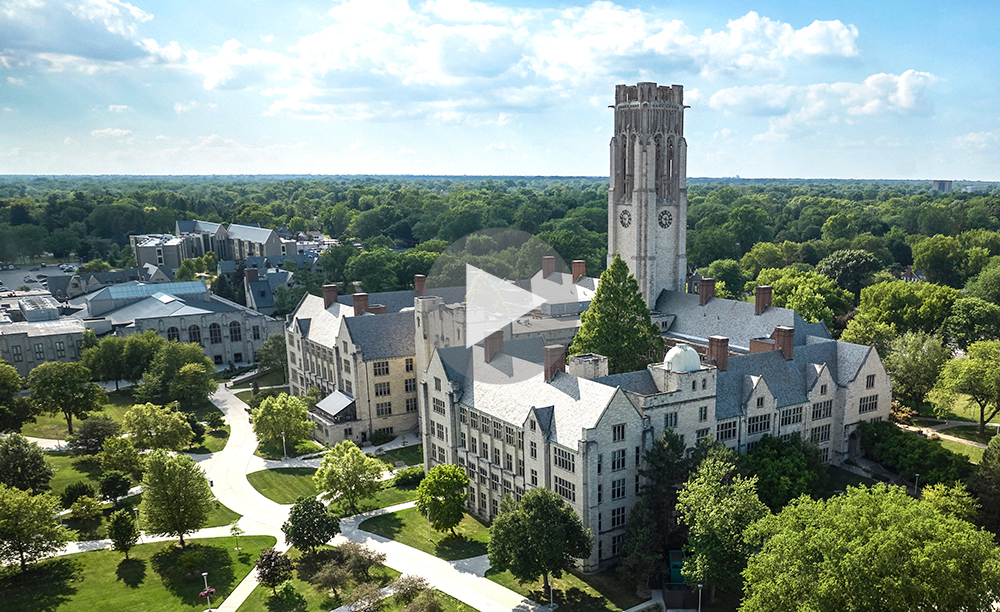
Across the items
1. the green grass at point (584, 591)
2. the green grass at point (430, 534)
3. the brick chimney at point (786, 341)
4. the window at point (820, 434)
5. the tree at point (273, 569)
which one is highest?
the brick chimney at point (786, 341)

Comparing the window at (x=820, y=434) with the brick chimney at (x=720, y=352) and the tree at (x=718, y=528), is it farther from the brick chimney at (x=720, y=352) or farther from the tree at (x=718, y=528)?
→ the tree at (x=718, y=528)

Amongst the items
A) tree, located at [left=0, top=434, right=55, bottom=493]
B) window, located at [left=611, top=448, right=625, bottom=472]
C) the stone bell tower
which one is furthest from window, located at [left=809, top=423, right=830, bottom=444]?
tree, located at [left=0, top=434, right=55, bottom=493]

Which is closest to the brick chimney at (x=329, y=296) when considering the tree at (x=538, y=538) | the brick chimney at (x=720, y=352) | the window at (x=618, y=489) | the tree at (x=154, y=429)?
the tree at (x=154, y=429)

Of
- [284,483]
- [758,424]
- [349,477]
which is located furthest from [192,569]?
[758,424]

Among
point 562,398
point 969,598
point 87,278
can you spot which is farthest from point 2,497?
point 87,278

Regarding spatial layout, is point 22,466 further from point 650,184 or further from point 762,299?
point 762,299

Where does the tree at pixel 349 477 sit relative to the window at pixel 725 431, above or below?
below

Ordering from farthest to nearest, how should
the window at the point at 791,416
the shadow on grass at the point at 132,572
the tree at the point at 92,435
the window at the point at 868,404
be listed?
the tree at the point at 92,435, the window at the point at 868,404, the window at the point at 791,416, the shadow on grass at the point at 132,572
